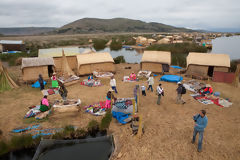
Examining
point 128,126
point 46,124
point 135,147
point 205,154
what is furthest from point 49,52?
point 205,154

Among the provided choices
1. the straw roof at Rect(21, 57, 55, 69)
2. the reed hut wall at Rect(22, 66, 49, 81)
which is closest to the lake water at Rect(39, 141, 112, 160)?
the reed hut wall at Rect(22, 66, 49, 81)

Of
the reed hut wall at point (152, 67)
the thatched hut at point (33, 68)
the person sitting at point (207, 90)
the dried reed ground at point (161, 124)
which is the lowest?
the dried reed ground at point (161, 124)

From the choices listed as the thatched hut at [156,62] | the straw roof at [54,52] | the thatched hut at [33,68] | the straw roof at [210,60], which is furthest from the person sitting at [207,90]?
the straw roof at [54,52]

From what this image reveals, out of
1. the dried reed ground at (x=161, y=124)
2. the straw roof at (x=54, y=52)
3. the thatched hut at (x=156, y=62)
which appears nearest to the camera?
the dried reed ground at (x=161, y=124)

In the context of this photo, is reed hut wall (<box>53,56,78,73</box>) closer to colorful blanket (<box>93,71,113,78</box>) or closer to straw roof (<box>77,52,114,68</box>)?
straw roof (<box>77,52,114,68</box>)

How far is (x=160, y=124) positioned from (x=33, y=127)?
624 centimetres

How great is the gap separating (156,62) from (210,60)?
4.98m

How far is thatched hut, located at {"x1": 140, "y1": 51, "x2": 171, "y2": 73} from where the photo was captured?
1648cm

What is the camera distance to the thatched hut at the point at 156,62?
16.5 metres

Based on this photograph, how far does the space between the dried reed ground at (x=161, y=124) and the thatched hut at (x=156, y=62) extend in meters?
4.93

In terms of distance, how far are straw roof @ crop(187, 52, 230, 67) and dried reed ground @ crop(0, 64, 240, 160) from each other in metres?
3.17

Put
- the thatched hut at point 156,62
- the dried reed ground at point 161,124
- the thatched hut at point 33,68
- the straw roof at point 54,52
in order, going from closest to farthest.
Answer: the dried reed ground at point 161,124, the thatched hut at point 33,68, the thatched hut at point 156,62, the straw roof at point 54,52

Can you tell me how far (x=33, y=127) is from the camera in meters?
7.63

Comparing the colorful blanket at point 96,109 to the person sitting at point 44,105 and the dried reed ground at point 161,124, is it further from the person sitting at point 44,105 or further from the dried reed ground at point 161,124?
the person sitting at point 44,105
